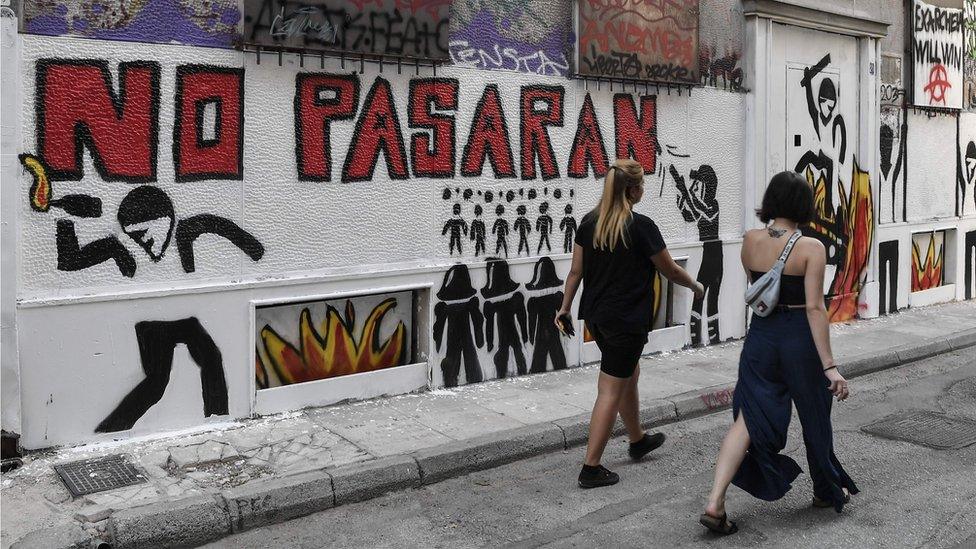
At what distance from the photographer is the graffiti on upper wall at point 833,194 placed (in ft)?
36.7

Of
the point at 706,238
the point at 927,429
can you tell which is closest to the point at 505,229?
the point at 706,238

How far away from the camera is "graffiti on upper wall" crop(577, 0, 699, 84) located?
8828 millimetres

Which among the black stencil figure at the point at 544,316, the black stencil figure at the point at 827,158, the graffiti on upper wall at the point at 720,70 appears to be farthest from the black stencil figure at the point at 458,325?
the black stencil figure at the point at 827,158

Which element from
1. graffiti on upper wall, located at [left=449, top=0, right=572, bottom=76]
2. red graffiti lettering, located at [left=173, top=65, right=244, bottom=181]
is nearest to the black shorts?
red graffiti lettering, located at [left=173, top=65, right=244, bottom=181]

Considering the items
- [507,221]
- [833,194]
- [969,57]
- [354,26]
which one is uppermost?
[969,57]

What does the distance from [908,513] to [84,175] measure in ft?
17.1

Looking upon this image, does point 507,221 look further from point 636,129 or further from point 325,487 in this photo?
point 325,487

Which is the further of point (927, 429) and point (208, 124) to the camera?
point (927, 429)

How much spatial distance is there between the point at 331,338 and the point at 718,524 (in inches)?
139

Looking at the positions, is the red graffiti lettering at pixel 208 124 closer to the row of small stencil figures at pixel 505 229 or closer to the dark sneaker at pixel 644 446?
the row of small stencil figures at pixel 505 229

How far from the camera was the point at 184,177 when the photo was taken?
6.49m

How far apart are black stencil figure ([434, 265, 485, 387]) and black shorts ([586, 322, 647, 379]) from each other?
2.45 meters

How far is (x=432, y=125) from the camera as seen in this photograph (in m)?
7.77

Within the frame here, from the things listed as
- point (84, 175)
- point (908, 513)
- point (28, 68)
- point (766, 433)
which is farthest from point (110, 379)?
point (908, 513)
